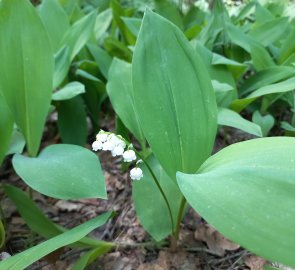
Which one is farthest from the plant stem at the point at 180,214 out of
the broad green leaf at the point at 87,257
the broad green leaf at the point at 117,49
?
the broad green leaf at the point at 117,49

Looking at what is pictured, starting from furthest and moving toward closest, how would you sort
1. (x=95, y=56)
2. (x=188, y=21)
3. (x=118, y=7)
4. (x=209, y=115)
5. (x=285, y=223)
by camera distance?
(x=188, y=21) < (x=118, y=7) < (x=95, y=56) < (x=209, y=115) < (x=285, y=223)

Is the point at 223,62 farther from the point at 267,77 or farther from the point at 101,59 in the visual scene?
the point at 101,59

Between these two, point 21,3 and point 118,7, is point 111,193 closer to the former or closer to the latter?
point 21,3

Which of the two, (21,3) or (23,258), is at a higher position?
(21,3)

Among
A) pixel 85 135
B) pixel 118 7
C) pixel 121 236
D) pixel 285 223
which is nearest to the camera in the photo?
pixel 285 223

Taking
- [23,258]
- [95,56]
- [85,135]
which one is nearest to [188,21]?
[95,56]

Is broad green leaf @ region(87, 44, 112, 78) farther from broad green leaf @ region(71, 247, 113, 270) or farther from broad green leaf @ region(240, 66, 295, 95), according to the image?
broad green leaf @ region(71, 247, 113, 270)

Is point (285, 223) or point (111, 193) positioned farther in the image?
point (111, 193)

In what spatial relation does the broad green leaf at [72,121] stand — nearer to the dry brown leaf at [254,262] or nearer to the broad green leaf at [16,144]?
the broad green leaf at [16,144]

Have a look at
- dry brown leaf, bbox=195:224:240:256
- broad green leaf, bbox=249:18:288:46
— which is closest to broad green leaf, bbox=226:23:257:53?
broad green leaf, bbox=249:18:288:46
